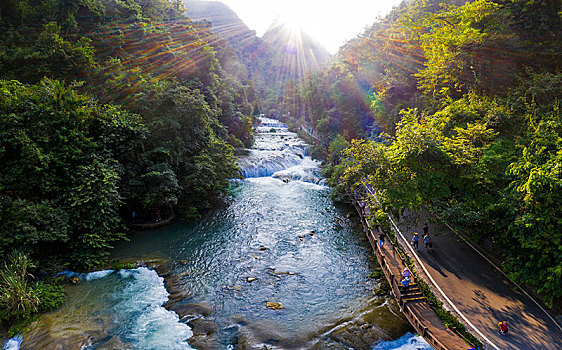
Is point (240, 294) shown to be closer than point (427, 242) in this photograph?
Yes

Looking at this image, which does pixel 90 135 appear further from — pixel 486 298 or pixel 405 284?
pixel 486 298

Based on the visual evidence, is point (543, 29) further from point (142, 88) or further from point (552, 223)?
point (142, 88)

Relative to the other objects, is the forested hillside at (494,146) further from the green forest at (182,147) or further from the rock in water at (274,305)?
the rock in water at (274,305)

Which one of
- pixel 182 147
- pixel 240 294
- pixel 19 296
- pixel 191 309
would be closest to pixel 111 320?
pixel 191 309

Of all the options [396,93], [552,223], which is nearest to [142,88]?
[552,223]

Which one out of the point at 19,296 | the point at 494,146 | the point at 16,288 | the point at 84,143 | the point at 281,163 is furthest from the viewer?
the point at 281,163

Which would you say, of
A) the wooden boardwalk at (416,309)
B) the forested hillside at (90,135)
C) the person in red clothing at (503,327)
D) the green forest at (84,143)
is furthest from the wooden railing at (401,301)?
the green forest at (84,143)
